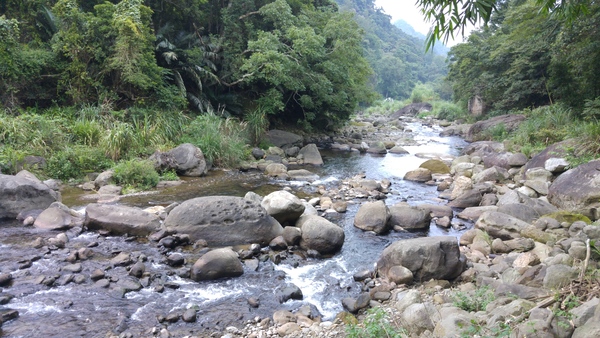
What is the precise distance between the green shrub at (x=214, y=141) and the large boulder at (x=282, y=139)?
2.91 metres

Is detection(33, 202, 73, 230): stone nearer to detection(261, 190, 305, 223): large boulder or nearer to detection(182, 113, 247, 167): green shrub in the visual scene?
detection(261, 190, 305, 223): large boulder

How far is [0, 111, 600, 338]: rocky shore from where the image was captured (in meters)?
4.39

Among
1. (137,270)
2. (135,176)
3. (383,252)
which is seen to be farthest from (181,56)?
(383,252)

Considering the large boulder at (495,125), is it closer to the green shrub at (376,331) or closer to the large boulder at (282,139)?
the large boulder at (282,139)

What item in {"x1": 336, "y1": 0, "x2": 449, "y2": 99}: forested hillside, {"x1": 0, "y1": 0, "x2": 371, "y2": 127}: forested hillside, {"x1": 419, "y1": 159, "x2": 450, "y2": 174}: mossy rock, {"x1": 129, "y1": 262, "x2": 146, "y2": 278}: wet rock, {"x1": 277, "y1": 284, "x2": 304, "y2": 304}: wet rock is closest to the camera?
{"x1": 277, "y1": 284, "x2": 304, "y2": 304}: wet rock

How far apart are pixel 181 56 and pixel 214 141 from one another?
4.95m

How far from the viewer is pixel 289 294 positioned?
5996 mm

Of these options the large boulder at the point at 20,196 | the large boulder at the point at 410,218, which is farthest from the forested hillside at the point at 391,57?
the large boulder at the point at 20,196

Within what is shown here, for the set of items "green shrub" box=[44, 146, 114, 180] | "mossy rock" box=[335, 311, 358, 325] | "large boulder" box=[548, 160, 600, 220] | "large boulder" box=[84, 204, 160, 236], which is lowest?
"green shrub" box=[44, 146, 114, 180]

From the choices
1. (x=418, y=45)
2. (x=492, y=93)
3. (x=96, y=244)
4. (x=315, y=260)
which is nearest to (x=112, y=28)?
(x=96, y=244)

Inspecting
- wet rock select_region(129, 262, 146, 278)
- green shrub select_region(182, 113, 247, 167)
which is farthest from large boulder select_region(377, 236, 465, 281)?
green shrub select_region(182, 113, 247, 167)

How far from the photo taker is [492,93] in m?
23.8

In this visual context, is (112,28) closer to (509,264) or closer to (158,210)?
(158,210)

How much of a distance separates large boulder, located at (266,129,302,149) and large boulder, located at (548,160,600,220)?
11.0 m
